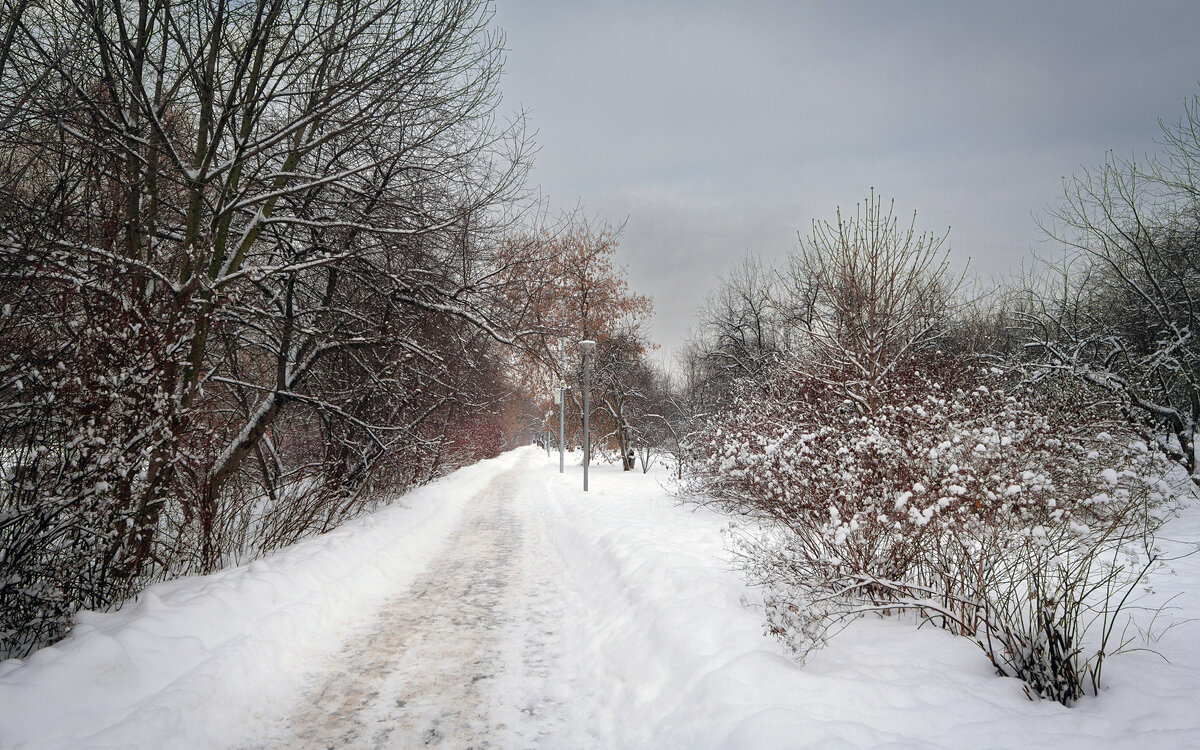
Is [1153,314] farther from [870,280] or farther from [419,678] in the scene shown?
[419,678]

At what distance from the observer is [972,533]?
3891 mm

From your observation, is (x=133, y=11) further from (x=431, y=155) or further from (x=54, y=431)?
(x=54, y=431)

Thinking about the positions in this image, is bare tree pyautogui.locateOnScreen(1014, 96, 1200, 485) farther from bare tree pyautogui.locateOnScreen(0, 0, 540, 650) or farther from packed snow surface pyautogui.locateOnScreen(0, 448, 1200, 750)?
bare tree pyautogui.locateOnScreen(0, 0, 540, 650)

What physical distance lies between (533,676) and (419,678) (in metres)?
0.89

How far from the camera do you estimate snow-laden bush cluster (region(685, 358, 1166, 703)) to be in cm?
333

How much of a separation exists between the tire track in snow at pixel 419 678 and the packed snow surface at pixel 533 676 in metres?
0.02

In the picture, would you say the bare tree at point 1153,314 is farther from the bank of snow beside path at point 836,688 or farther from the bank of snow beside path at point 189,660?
the bank of snow beside path at point 189,660

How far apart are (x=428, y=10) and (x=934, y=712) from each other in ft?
24.6

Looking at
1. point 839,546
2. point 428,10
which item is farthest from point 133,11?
point 839,546

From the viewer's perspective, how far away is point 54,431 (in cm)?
402

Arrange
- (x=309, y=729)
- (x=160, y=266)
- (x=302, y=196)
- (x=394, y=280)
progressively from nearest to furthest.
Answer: (x=309, y=729) < (x=160, y=266) < (x=394, y=280) < (x=302, y=196)

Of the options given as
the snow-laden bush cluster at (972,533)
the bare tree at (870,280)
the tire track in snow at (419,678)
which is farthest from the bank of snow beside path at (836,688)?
the bare tree at (870,280)

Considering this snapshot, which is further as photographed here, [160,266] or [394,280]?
[394,280]

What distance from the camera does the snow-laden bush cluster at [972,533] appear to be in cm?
333
